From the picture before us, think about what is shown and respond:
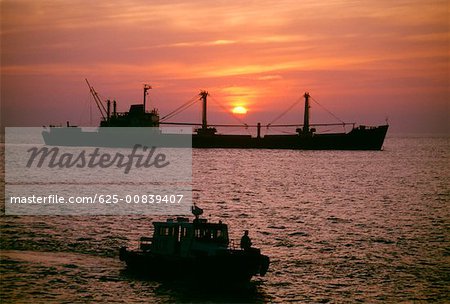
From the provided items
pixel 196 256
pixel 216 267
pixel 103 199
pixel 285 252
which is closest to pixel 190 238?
pixel 196 256

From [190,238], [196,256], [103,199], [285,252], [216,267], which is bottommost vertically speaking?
[285,252]

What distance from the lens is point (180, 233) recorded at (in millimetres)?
35844

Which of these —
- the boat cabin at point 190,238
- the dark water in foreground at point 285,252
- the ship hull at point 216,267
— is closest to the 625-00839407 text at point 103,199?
the dark water in foreground at point 285,252

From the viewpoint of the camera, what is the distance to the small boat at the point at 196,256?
33.3 metres

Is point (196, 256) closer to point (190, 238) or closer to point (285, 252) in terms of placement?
point (190, 238)

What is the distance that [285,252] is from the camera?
1769 inches

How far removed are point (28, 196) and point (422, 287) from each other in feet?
197

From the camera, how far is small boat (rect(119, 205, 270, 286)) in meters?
33.3

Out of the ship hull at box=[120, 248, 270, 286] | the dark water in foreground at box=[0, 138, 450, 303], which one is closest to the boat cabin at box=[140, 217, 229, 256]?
the ship hull at box=[120, 248, 270, 286]

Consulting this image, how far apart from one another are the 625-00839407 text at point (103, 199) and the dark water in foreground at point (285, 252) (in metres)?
5.14

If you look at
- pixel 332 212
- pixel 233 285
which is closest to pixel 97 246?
pixel 233 285

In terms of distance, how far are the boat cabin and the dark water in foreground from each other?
2.12 m

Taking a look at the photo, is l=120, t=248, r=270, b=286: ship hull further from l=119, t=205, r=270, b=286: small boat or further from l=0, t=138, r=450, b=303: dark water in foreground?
l=0, t=138, r=450, b=303: dark water in foreground

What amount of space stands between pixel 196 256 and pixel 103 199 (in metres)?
49.1
